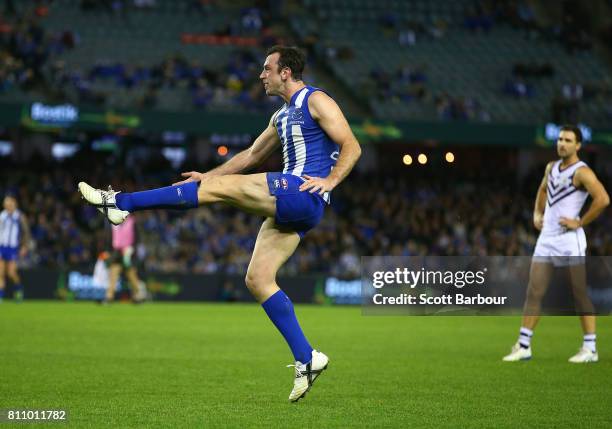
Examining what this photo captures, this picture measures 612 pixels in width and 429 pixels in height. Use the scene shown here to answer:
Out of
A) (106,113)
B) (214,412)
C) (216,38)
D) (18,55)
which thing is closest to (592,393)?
(214,412)

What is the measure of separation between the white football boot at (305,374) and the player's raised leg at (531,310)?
384 centimetres

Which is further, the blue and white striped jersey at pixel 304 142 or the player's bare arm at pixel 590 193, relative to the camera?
the player's bare arm at pixel 590 193

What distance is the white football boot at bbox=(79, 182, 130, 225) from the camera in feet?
23.4

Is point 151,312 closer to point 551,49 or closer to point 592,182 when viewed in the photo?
point 592,182

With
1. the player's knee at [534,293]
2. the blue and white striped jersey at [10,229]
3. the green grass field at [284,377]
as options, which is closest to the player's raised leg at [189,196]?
the green grass field at [284,377]

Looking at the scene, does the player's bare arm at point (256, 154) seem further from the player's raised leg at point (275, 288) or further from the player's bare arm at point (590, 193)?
the player's bare arm at point (590, 193)

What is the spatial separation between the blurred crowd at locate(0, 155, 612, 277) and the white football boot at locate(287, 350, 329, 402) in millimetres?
18466

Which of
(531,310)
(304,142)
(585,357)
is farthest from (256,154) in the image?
(585,357)

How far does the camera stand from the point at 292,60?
7863 mm

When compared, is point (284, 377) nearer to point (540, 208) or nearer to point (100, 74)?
point (540, 208)

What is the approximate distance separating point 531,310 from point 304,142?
4.32 metres

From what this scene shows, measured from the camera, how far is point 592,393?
27.1 feet

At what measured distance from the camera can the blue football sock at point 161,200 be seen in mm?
7176

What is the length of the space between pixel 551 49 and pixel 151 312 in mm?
22661
